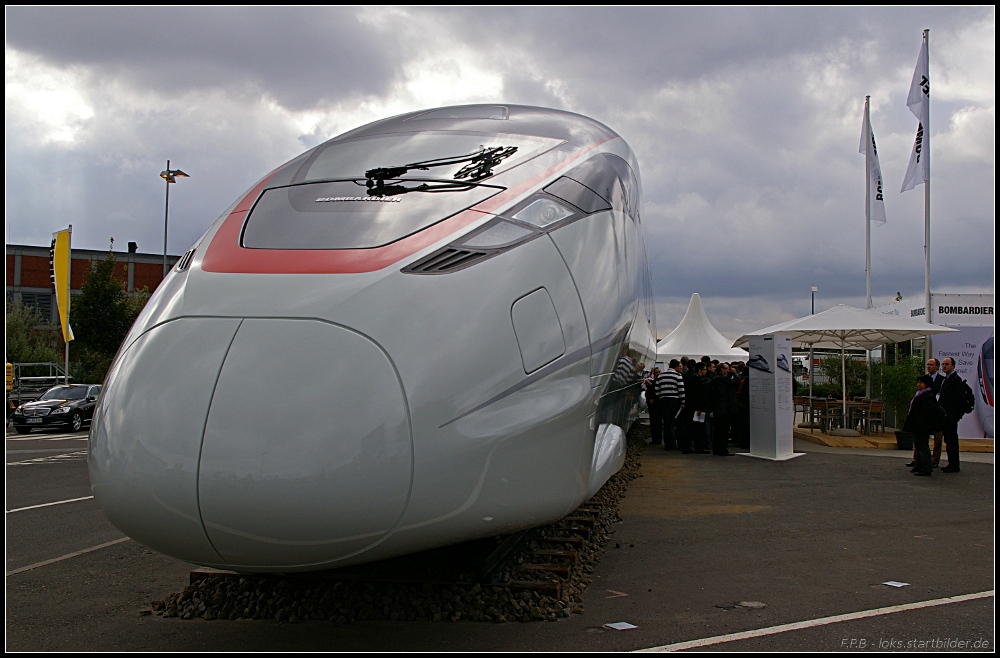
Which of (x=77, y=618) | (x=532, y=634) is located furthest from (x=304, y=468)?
(x=77, y=618)

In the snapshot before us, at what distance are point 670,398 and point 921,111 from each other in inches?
356

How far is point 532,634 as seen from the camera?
4141 millimetres

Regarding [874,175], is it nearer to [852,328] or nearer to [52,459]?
[852,328]

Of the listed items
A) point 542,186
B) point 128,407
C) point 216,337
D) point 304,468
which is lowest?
point 304,468

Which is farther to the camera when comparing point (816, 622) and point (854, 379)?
point (854, 379)

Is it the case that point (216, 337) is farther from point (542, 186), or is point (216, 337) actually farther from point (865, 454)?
point (865, 454)

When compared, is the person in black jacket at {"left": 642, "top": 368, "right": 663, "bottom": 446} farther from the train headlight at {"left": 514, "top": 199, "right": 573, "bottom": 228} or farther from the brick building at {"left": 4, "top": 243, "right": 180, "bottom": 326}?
the brick building at {"left": 4, "top": 243, "right": 180, "bottom": 326}

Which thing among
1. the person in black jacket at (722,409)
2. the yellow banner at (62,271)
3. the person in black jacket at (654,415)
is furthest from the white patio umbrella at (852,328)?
the yellow banner at (62,271)

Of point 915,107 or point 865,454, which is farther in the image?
point 915,107

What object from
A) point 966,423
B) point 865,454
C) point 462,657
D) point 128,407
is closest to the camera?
point 128,407

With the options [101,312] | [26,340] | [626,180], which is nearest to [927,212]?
[626,180]

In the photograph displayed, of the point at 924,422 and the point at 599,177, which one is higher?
the point at 599,177

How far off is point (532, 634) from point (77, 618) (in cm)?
277

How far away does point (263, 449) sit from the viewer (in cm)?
309
